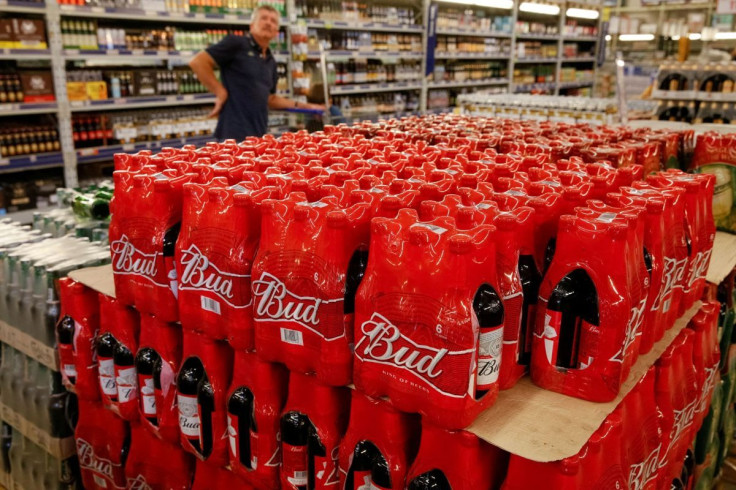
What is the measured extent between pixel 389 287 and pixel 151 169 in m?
0.99

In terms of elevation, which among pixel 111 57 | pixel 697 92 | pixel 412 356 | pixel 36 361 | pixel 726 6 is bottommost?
pixel 36 361

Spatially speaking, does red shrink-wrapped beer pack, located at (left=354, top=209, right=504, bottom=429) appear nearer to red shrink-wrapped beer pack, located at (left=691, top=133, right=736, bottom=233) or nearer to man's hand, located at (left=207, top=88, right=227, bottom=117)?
red shrink-wrapped beer pack, located at (left=691, top=133, right=736, bottom=233)

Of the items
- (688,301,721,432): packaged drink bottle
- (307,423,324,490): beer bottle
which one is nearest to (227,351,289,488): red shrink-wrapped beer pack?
(307,423,324,490): beer bottle

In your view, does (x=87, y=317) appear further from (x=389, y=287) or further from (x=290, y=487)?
(x=389, y=287)

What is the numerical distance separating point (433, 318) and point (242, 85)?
3.56 metres

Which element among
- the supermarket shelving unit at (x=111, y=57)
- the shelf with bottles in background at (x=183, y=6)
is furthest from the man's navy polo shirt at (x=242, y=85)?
the supermarket shelving unit at (x=111, y=57)

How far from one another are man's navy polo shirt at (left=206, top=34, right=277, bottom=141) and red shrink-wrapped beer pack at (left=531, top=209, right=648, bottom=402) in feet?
11.2

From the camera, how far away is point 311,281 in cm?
126

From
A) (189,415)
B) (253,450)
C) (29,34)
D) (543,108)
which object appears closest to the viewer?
(253,450)

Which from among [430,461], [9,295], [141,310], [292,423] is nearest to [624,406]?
[430,461]

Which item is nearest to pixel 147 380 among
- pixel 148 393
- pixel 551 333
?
pixel 148 393

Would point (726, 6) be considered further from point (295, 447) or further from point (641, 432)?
point (295, 447)

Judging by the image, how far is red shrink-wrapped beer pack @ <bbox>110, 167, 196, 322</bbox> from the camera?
1.58 m

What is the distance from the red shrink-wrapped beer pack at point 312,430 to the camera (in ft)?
4.47
